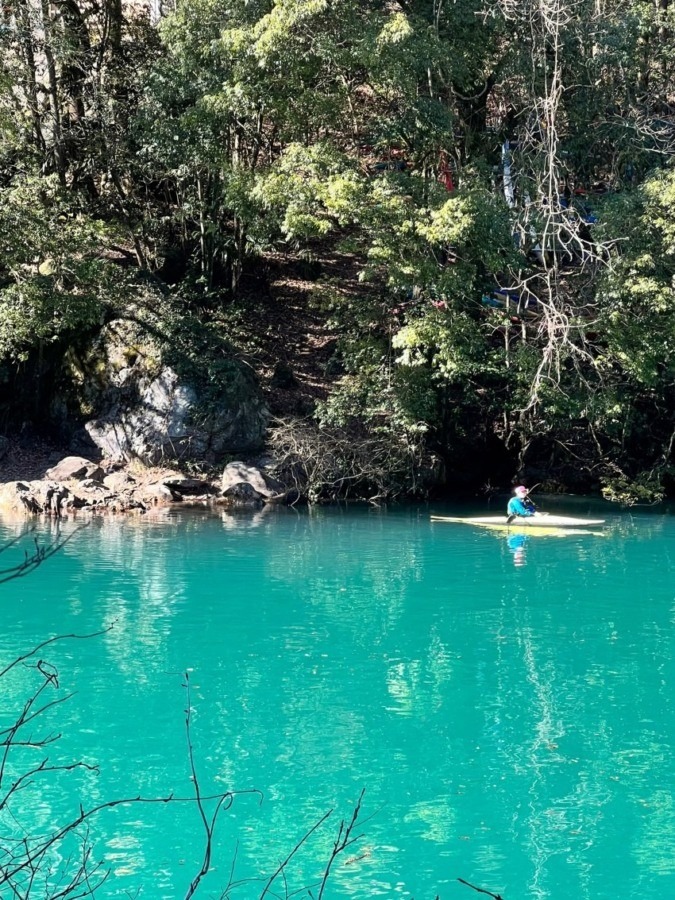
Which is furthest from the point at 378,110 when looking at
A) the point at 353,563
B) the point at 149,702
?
the point at 149,702

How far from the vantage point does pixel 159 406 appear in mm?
24719

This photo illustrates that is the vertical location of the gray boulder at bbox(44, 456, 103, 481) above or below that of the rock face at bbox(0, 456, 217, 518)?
above

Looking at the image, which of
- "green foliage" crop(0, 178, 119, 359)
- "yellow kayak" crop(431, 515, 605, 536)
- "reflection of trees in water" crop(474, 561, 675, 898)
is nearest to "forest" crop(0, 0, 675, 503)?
"green foliage" crop(0, 178, 119, 359)

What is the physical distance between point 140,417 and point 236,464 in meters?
2.41

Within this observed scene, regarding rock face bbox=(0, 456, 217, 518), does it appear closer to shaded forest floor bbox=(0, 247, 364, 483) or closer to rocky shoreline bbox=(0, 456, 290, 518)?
rocky shoreline bbox=(0, 456, 290, 518)

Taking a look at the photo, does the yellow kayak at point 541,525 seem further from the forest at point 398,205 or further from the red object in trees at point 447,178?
the red object in trees at point 447,178

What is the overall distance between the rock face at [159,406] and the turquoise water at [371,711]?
590cm

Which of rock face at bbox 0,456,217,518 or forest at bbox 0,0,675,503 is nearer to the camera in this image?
rock face at bbox 0,456,217,518

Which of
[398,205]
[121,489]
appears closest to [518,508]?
[398,205]

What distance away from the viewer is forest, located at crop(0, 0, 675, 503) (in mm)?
22734

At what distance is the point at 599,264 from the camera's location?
24.1 m

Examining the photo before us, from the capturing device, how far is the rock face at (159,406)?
969 inches

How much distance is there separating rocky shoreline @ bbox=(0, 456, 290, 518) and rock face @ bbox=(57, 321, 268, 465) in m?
0.48

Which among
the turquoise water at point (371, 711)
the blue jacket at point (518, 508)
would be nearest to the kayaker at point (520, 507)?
the blue jacket at point (518, 508)
